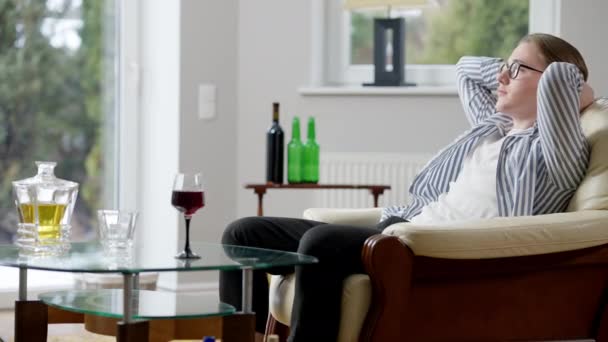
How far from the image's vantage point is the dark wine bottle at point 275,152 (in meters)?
4.15

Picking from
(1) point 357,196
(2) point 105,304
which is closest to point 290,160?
(1) point 357,196

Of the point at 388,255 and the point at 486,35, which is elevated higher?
the point at 486,35

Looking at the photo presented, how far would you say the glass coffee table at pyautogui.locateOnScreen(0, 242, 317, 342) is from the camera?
2.39 metres

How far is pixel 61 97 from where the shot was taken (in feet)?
15.8

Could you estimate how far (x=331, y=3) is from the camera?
16.1 feet

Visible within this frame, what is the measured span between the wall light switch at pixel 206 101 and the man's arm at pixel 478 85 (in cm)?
151

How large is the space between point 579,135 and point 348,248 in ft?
2.31

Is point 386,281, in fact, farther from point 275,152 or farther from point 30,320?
point 275,152

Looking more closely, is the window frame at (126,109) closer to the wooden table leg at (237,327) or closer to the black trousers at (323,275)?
the black trousers at (323,275)

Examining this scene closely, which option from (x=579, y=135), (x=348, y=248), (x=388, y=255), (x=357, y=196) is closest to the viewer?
(x=388, y=255)

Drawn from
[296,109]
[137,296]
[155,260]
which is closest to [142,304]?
[137,296]

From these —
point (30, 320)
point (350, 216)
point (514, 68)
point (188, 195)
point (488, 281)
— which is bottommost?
point (30, 320)

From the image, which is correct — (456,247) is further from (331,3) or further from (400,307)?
(331,3)

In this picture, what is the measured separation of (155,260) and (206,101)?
7.68 ft
